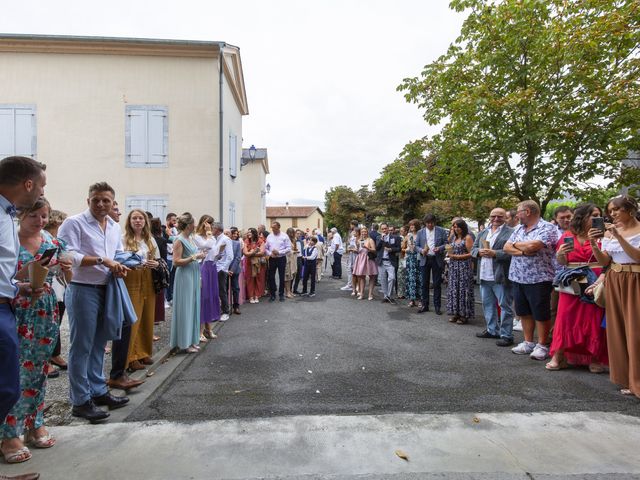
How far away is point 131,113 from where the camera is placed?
1272 centimetres

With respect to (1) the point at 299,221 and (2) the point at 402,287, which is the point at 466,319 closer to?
(2) the point at 402,287

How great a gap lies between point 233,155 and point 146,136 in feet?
10.8

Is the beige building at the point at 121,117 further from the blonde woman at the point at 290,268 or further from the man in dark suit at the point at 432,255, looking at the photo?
the man in dark suit at the point at 432,255

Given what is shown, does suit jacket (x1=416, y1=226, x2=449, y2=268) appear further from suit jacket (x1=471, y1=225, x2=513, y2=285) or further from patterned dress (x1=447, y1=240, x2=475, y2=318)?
suit jacket (x1=471, y1=225, x2=513, y2=285)

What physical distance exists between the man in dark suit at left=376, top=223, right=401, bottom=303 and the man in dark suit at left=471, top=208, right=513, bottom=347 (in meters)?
3.34

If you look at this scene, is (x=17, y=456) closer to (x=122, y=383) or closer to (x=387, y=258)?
(x=122, y=383)

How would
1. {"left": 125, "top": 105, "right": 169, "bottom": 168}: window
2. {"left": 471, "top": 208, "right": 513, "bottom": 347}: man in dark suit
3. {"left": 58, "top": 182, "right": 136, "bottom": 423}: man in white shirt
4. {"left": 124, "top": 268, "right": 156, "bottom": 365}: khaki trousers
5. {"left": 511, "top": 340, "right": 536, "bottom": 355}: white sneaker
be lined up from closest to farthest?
{"left": 58, "top": 182, "right": 136, "bottom": 423}: man in white shirt < {"left": 124, "top": 268, "right": 156, "bottom": 365}: khaki trousers < {"left": 511, "top": 340, "right": 536, "bottom": 355}: white sneaker < {"left": 471, "top": 208, "right": 513, "bottom": 347}: man in dark suit < {"left": 125, "top": 105, "right": 169, "bottom": 168}: window

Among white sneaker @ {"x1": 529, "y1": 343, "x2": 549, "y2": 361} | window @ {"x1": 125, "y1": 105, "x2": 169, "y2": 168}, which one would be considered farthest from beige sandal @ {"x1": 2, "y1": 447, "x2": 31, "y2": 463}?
window @ {"x1": 125, "y1": 105, "x2": 169, "y2": 168}

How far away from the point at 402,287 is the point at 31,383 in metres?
9.43

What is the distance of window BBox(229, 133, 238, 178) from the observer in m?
14.9

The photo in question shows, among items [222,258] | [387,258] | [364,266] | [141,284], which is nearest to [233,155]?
[364,266]

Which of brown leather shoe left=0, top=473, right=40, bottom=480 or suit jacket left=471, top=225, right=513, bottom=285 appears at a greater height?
suit jacket left=471, top=225, right=513, bottom=285

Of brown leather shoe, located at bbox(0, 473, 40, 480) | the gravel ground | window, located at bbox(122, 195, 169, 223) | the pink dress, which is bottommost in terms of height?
the gravel ground

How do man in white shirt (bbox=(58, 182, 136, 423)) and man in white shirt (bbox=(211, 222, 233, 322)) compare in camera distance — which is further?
man in white shirt (bbox=(211, 222, 233, 322))
